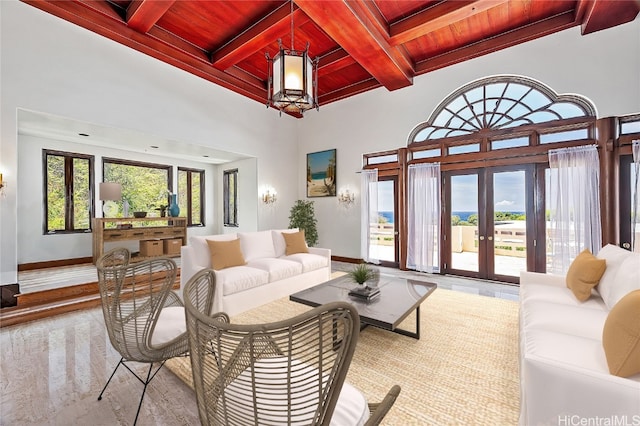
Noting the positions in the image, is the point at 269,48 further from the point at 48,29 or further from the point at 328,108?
the point at 48,29

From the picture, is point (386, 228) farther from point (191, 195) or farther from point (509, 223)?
point (191, 195)

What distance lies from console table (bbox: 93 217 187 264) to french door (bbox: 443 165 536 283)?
630 centimetres

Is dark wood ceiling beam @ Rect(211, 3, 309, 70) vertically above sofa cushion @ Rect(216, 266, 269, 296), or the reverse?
dark wood ceiling beam @ Rect(211, 3, 309, 70)

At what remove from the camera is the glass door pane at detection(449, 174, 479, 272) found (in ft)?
16.8

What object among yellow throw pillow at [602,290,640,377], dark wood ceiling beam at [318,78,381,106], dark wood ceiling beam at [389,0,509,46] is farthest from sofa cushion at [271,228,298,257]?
yellow throw pillow at [602,290,640,377]

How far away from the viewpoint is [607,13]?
3688 millimetres

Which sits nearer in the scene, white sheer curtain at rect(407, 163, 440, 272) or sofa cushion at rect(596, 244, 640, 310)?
sofa cushion at rect(596, 244, 640, 310)

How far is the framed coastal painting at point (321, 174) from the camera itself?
6.90m

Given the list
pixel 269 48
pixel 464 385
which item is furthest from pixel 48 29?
pixel 464 385

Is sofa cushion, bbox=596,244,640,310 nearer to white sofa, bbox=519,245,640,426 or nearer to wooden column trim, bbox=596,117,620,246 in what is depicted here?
white sofa, bbox=519,245,640,426

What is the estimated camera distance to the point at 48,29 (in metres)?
3.76

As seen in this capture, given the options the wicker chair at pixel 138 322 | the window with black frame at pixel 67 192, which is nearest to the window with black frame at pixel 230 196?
the window with black frame at pixel 67 192

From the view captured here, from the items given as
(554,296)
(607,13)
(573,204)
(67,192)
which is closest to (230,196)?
(67,192)

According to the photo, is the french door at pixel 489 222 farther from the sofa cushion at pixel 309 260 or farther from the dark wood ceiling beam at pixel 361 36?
the sofa cushion at pixel 309 260
